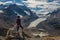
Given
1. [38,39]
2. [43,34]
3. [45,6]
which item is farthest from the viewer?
[45,6]

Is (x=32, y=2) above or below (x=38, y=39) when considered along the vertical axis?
above

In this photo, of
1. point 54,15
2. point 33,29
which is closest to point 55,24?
point 54,15

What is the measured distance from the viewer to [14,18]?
865cm

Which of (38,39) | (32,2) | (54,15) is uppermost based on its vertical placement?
(32,2)

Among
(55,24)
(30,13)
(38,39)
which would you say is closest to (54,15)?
(55,24)

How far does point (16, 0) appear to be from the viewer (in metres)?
8.88

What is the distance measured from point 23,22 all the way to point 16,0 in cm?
102

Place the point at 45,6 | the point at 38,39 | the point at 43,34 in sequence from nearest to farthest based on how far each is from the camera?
the point at 38,39
the point at 43,34
the point at 45,6

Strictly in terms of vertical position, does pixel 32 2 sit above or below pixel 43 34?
above

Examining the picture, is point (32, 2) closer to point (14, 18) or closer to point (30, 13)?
point (30, 13)

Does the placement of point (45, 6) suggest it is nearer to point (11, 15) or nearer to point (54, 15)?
point (54, 15)

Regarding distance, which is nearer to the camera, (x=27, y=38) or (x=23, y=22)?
(x=27, y=38)

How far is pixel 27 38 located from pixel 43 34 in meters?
0.86

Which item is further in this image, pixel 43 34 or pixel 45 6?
pixel 45 6
